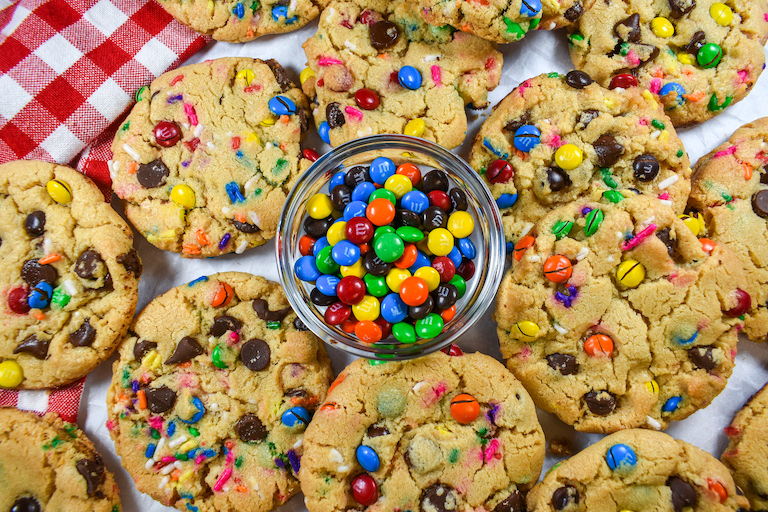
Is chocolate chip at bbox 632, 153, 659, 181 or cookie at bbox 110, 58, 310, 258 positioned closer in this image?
chocolate chip at bbox 632, 153, 659, 181

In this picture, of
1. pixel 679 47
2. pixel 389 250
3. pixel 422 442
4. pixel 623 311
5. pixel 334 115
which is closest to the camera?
pixel 389 250

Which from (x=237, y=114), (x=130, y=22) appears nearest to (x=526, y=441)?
(x=237, y=114)

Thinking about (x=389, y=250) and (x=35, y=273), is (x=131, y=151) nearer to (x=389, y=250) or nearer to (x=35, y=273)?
(x=35, y=273)

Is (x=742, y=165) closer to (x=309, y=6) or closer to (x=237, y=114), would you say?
(x=309, y=6)

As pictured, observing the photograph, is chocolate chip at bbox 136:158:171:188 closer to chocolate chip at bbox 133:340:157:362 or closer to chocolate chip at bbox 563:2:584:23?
chocolate chip at bbox 133:340:157:362

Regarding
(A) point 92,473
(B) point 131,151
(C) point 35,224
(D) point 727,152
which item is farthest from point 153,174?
(D) point 727,152

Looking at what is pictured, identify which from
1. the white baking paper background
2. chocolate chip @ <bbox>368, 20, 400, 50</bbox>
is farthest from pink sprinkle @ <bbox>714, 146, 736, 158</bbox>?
chocolate chip @ <bbox>368, 20, 400, 50</bbox>

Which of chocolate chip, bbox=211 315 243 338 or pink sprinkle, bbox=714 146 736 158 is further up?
pink sprinkle, bbox=714 146 736 158
